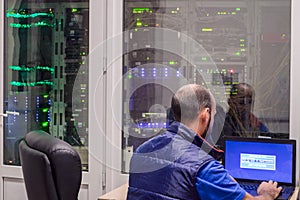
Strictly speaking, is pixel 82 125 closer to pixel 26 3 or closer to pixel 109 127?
pixel 109 127

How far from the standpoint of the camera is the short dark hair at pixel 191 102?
6.62 ft

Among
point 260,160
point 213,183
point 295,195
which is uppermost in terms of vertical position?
point 213,183

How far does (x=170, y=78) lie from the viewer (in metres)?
3.38

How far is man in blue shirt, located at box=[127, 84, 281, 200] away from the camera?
5.84 feet

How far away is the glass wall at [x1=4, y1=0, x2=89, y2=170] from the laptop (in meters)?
1.15

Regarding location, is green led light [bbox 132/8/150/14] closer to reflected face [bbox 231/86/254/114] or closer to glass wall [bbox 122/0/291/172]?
glass wall [bbox 122/0/291/172]

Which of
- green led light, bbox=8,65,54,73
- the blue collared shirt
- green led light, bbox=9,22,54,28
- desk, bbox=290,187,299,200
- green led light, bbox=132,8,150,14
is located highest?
green led light, bbox=132,8,150,14

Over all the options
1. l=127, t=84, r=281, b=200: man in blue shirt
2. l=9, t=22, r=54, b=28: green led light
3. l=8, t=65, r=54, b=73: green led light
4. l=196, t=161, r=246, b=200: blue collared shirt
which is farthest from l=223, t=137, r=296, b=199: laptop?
l=9, t=22, r=54, b=28: green led light

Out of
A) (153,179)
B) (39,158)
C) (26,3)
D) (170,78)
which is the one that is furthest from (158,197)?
(26,3)

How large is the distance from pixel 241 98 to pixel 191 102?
4.69 ft

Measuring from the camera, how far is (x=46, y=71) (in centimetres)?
384

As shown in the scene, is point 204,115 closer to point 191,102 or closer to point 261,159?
point 191,102

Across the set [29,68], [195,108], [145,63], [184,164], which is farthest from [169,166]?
[29,68]

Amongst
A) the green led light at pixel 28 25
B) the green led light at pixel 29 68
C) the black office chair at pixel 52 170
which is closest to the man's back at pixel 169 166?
the black office chair at pixel 52 170
